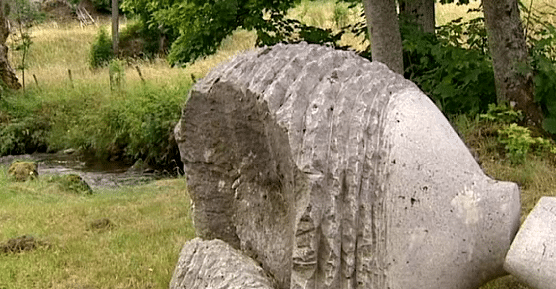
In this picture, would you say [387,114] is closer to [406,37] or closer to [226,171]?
[226,171]

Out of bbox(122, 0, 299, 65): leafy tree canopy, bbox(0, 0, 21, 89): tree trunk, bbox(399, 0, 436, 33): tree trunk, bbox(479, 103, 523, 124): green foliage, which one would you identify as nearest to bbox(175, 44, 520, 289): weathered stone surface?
bbox(479, 103, 523, 124): green foliage

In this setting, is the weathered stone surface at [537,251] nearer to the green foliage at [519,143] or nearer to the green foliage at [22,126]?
the green foliage at [519,143]

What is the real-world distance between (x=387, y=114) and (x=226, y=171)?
113 cm

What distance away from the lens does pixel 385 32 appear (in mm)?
7660

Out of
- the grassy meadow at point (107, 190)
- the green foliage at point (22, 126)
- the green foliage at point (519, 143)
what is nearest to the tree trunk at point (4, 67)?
the grassy meadow at point (107, 190)

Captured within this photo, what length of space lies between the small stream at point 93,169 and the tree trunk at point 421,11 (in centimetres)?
569

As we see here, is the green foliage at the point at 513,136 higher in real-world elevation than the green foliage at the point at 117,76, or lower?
higher

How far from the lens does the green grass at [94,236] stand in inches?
242

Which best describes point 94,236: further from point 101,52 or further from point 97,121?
point 101,52

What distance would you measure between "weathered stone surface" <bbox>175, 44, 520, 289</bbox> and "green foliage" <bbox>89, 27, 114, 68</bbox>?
68.0ft

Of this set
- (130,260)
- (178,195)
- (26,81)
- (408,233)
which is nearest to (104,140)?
(26,81)

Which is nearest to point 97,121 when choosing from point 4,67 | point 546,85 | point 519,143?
point 4,67

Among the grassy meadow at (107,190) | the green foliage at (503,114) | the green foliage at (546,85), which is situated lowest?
the grassy meadow at (107,190)

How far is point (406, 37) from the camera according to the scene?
29.6 ft
